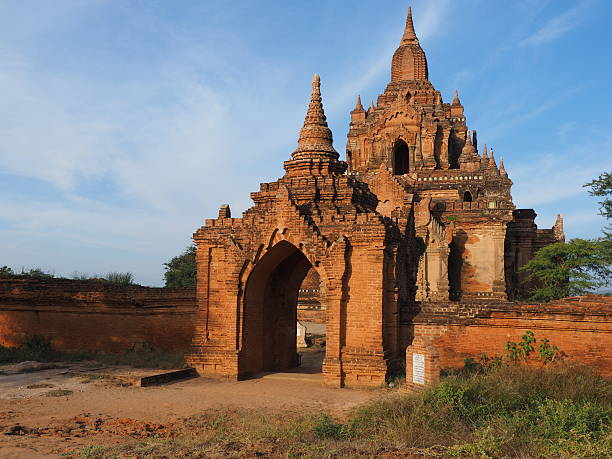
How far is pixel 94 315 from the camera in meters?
17.4

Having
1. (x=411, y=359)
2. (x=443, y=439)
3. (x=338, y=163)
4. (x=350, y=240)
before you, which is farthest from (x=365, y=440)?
(x=338, y=163)

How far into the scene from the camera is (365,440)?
7824mm

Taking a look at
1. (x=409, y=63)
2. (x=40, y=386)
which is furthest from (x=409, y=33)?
(x=40, y=386)

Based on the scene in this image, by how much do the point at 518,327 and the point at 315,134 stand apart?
7242 mm

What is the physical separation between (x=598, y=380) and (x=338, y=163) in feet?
27.1

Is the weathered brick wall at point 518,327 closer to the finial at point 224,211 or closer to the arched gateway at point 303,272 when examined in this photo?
the arched gateway at point 303,272

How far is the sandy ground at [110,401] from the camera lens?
8578 millimetres

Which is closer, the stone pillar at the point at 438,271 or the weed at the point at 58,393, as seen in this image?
the weed at the point at 58,393

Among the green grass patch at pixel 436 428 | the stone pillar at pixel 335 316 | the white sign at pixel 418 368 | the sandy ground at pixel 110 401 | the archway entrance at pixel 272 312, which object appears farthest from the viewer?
the archway entrance at pixel 272 312

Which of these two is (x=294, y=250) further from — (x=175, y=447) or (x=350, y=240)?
(x=175, y=447)

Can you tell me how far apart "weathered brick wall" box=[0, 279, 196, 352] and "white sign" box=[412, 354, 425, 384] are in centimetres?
779

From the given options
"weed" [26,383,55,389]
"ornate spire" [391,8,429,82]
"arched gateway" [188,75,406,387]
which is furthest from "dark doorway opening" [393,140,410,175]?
"weed" [26,383,55,389]

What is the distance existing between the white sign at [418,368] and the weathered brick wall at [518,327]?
43 centimetres

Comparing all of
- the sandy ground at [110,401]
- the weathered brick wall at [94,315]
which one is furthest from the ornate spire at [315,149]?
the sandy ground at [110,401]
